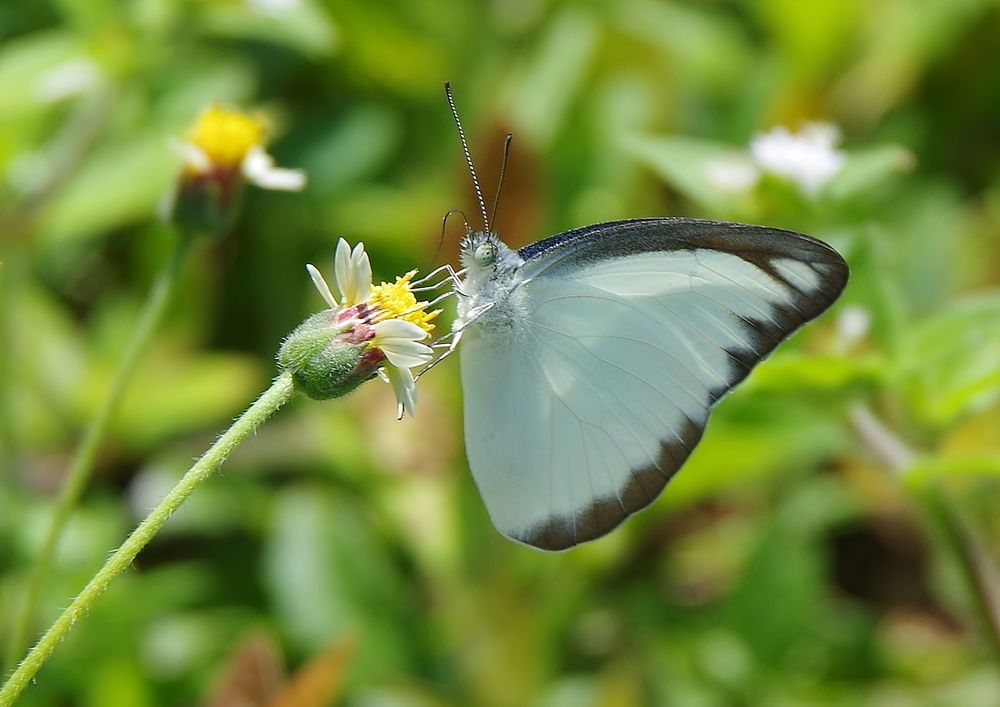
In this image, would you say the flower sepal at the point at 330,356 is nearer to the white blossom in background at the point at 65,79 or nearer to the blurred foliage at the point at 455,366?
the blurred foliage at the point at 455,366

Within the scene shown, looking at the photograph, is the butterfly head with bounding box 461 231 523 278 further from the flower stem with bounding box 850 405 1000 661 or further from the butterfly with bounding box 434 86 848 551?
the flower stem with bounding box 850 405 1000 661

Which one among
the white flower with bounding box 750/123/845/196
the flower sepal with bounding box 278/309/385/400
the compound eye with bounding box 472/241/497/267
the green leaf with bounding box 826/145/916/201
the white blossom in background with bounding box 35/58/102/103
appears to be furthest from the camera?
the white blossom in background with bounding box 35/58/102/103

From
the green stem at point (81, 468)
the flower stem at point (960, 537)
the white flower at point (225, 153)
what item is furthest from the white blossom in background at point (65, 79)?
the flower stem at point (960, 537)

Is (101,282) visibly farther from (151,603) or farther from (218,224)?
(218,224)

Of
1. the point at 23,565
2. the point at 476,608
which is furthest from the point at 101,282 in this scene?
the point at 476,608

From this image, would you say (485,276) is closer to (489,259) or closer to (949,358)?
(489,259)

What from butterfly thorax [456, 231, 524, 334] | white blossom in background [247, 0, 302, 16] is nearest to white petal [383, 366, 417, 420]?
butterfly thorax [456, 231, 524, 334]
